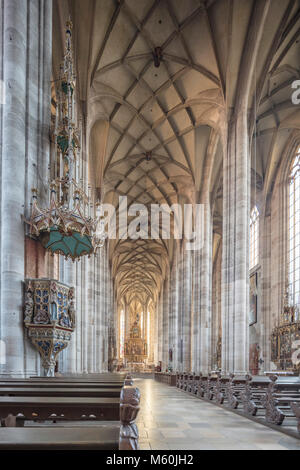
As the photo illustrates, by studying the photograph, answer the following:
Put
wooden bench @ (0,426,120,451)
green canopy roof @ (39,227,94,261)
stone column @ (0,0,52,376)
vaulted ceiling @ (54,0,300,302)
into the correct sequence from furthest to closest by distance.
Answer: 1. vaulted ceiling @ (54,0,300,302)
2. green canopy roof @ (39,227,94,261)
3. stone column @ (0,0,52,376)
4. wooden bench @ (0,426,120,451)

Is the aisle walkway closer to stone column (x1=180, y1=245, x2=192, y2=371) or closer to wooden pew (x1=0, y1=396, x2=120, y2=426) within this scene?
wooden pew (x1=0, y1=396, x2=120, y2=426)

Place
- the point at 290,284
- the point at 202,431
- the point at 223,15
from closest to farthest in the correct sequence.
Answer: the point at 202,431 < the point at 223,15 < the point at 290,284

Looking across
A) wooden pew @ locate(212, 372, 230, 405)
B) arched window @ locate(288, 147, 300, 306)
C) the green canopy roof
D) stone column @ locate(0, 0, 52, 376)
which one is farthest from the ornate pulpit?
arched window @ locate(288, 147, 300, 306)

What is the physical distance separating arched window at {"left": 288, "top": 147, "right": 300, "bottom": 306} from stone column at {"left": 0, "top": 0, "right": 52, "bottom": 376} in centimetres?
1679

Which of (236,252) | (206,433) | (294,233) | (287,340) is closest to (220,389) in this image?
(206,433)

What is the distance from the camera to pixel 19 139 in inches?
331

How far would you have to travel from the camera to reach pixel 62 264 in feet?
48.3

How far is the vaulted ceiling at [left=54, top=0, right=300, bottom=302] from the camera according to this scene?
16250mm

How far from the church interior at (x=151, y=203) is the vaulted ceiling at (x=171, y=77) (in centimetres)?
8

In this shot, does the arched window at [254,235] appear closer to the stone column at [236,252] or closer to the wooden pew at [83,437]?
the stone column at [236,252]

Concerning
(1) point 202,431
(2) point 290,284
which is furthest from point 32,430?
(2) point 290,284

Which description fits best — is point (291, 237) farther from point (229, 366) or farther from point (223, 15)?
point (223, 15)
